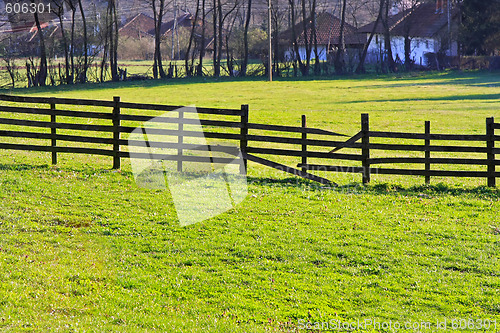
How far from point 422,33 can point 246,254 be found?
72.8m

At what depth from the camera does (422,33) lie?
245 ft

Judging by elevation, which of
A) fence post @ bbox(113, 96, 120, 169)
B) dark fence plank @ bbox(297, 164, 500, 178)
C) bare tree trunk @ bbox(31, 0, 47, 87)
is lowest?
dark fence plank @ bbox(297, 164, 500, 178)

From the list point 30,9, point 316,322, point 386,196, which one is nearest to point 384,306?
point 316,322

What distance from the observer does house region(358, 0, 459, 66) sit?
70.0m

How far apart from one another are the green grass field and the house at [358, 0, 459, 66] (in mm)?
60362

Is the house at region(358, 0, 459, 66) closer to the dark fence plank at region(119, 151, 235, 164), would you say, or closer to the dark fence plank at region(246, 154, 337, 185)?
the dark fence plank at region(246, 154, 337, 185)

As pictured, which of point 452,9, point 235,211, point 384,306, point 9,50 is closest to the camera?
point 384,306

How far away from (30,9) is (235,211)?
5516cm

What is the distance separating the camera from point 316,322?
6273 millimetres

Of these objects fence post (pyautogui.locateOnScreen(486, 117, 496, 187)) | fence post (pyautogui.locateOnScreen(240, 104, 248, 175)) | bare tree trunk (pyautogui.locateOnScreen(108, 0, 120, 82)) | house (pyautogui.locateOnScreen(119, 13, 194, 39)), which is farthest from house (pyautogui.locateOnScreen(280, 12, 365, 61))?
fence post (pyautogui.locateOnScreen(486, 117, 496, 187))

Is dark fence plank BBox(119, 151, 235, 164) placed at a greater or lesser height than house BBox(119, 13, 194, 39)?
lesser

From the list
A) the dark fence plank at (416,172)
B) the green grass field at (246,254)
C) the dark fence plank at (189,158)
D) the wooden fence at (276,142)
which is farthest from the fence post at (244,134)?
the dark fence plank at (416,172)

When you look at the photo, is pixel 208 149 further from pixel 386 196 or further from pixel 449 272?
pixel 449 272

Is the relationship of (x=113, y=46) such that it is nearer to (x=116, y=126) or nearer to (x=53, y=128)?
(x=53, y=128)
